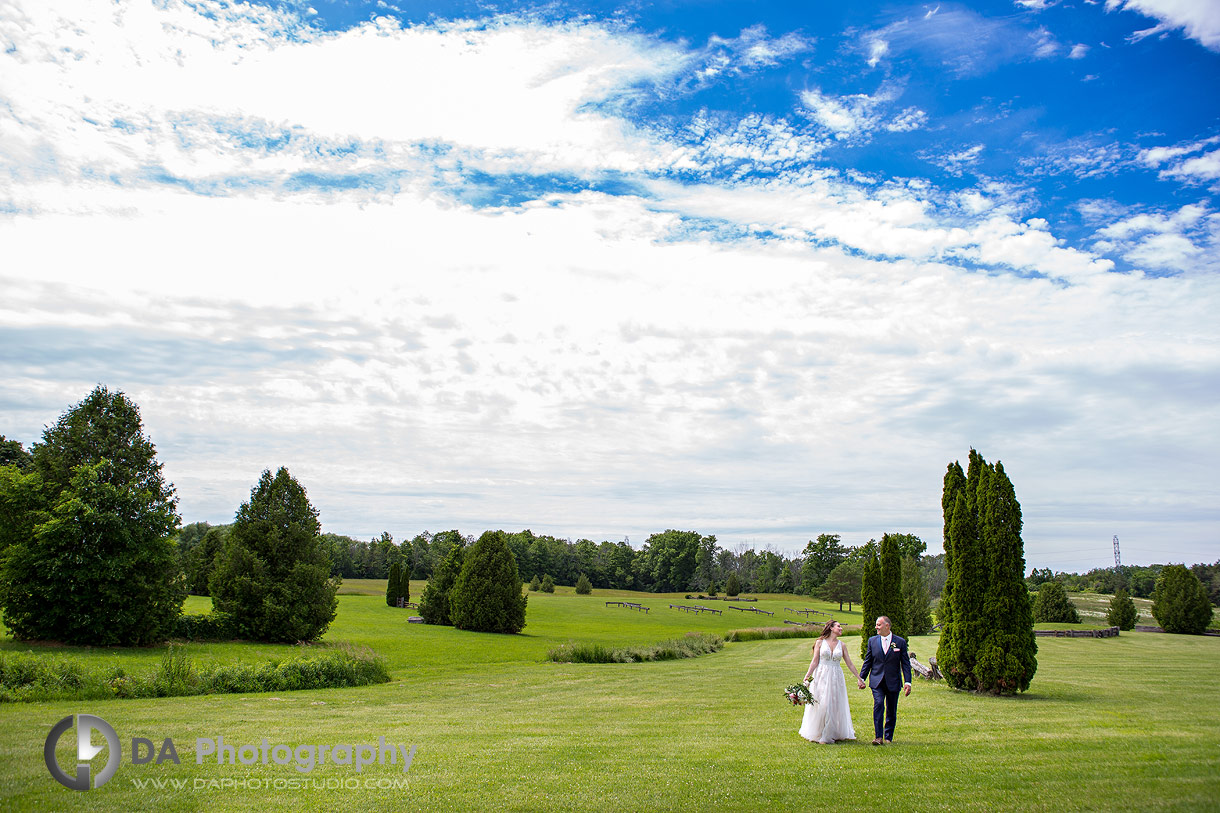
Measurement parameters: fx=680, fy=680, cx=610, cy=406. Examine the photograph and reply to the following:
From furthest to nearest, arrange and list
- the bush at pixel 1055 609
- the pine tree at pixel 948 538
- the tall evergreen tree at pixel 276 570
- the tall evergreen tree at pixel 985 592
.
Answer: the bush at pixel 1055 609, the tall evergreen tree at pixel 276 570, the pine tree at pixel 948 538, the tall evergreen tree at pixel 985 592

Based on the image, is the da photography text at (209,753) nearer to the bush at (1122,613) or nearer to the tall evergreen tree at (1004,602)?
the tall evergreen tree at (1004,602)

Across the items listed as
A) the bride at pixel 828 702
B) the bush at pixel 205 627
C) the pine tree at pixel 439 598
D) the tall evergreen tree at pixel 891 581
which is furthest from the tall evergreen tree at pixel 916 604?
the bush at pixel 205 627

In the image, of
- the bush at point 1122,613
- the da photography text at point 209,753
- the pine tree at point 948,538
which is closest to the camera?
the da photography text at point 209,753

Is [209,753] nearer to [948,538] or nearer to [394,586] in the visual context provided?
[948,538]

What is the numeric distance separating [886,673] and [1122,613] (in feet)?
144

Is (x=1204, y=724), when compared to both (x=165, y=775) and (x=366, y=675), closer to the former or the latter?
(x=165, y=775)

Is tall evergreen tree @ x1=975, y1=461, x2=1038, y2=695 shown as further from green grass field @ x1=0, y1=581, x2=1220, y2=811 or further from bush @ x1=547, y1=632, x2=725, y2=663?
bush @ x1=547, y1=632, x2=725, y2=663

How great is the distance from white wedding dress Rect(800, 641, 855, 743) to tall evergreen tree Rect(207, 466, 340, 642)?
26.7m

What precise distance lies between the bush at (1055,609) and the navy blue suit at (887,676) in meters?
46.7

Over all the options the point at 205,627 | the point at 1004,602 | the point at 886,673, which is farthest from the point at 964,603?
the point at 205,627

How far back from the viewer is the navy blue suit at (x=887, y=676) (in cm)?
1015

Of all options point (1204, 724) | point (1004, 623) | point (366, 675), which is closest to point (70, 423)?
point (366, 675)

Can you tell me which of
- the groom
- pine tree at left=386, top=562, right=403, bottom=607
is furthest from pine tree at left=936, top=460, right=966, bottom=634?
pine tree at left=386, top=562, right=403, bottom=607

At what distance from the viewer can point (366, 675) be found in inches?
870
